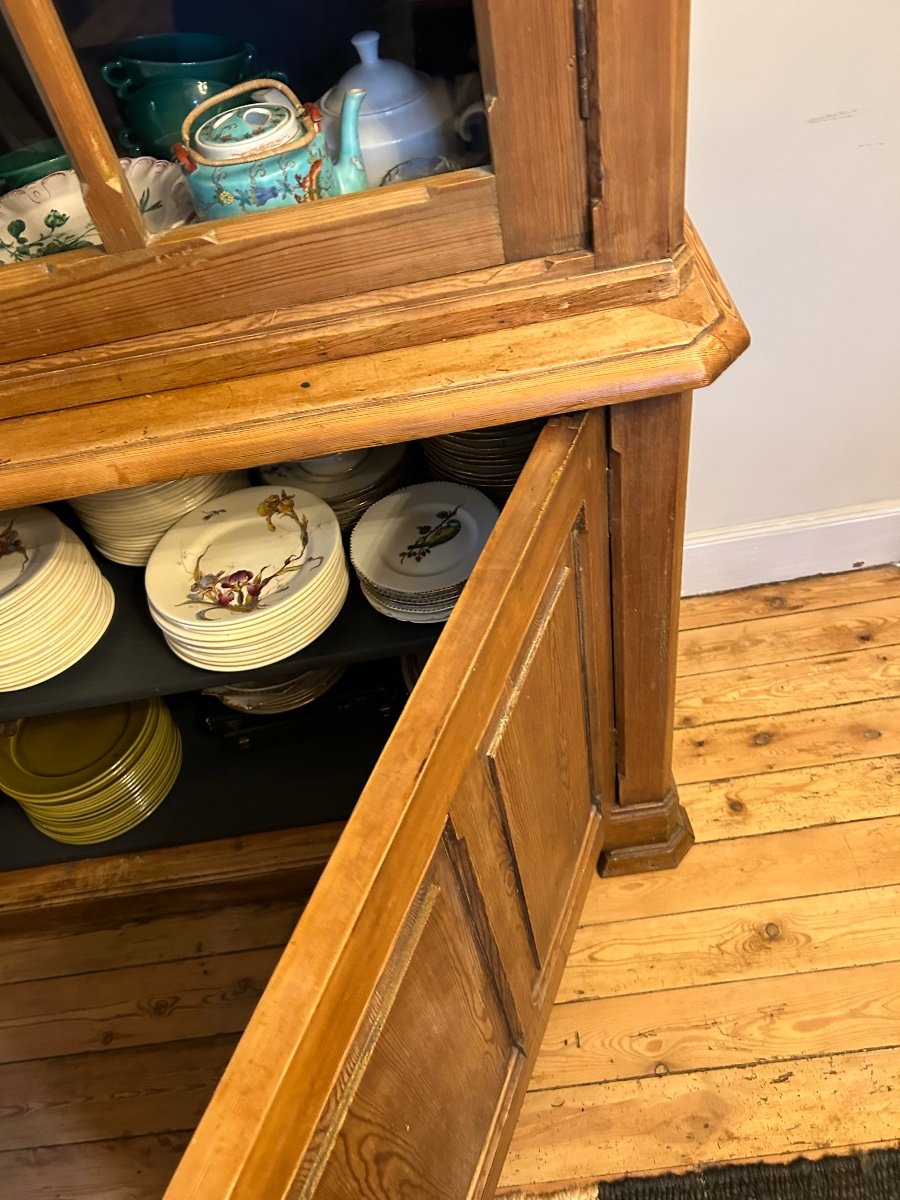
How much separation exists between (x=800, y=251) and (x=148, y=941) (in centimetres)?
137

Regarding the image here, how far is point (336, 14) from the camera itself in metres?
0.70

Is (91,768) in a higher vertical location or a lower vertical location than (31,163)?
lower

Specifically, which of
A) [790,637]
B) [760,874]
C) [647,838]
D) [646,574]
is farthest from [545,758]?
[790,637]

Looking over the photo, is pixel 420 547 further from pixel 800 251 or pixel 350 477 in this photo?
pixel 800 251

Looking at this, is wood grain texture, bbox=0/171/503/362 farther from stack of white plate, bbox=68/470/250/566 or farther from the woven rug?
the woven rug

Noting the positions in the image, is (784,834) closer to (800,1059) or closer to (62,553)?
(800,1059)

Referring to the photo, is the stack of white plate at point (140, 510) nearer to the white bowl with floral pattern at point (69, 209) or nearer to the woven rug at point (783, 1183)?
the white bowl with floral pattern at point (69, 209)

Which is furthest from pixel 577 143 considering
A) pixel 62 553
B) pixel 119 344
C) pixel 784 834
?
pixel 784 834

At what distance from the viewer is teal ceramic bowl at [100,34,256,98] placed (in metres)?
0.68

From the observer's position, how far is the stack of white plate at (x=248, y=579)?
3.15 feet

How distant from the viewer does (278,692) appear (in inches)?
49.1

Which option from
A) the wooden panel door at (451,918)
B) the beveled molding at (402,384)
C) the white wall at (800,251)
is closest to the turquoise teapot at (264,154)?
the beveled molding at (402,384)

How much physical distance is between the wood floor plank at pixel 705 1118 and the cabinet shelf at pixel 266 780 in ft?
1.58

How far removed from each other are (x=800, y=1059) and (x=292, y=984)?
0.92m
